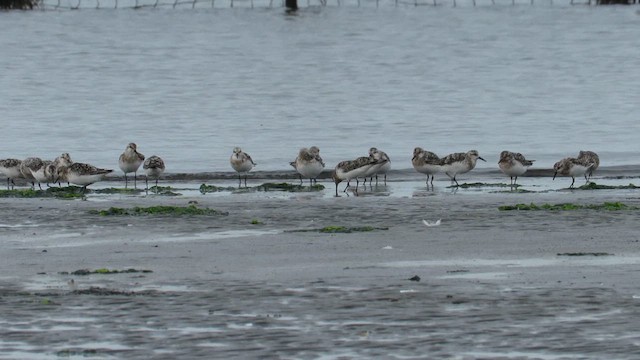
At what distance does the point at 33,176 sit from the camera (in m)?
23.6

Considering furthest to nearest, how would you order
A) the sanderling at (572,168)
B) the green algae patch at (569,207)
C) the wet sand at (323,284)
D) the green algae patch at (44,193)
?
the sanderling at (572,168)
the green algae patch at (44,193)
the green algae patch at (569,207)
the wet sand at (323,284)

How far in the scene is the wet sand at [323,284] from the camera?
1065cm

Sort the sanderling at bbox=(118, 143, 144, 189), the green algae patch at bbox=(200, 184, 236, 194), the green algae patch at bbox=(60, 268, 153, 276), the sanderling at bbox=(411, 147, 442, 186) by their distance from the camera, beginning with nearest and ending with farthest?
1. the green algae patch at bbox=(60, 268, 153, 276)
2. the green algae patch at bbox=(200, 184, 236, 194)
3. the sanderling at bbox=(411, 147, 442, 186)
4. the sanderling at bbox=(118, 143, 144, 189)

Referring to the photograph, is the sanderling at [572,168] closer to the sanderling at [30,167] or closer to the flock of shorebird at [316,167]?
the flock of shorebird at [316,167]

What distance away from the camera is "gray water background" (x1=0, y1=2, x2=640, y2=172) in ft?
112

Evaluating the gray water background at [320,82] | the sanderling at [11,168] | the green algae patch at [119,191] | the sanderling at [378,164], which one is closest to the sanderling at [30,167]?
the sanderling at [11,168]

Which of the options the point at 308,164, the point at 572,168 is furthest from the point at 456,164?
the point at 308,164

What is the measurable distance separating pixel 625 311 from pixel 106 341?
385 cm

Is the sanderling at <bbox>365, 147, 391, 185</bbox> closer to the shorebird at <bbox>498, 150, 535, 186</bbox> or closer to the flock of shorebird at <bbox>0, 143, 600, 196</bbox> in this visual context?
the flock of shorebird at <bbox>0, 143, 600, 196</bbox>

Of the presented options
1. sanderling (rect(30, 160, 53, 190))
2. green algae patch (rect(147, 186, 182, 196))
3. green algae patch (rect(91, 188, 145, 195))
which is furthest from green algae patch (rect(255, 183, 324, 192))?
sanderling (rect(30, 160, 53, 190))

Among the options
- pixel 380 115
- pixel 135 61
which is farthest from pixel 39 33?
pixel 380 115

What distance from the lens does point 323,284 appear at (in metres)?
13.0

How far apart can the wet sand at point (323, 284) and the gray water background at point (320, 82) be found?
11.0 metres

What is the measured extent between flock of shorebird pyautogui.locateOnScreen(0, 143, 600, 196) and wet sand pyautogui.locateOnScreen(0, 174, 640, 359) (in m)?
2.88
